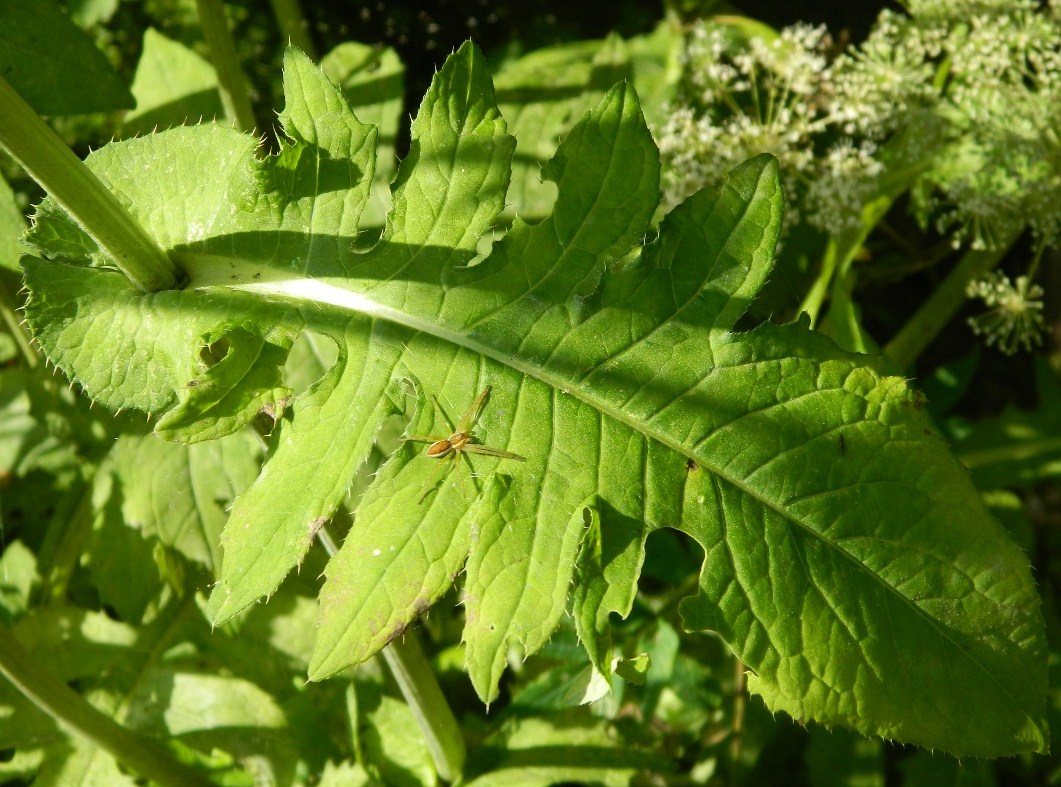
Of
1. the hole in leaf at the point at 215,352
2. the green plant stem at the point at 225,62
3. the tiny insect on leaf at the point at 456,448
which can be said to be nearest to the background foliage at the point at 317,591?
the hole in leaf at the point at 215,352

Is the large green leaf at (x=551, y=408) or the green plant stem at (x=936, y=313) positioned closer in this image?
the large green leaf at (x=551, y=408)

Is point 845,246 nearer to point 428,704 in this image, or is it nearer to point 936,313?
point 936,313

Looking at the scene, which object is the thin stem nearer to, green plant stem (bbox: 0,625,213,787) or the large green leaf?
the large green leaf

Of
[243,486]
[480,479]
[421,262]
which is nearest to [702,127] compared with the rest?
[421,262]

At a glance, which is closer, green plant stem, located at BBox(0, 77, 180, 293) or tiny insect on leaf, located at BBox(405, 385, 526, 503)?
green plant stem, located at BBox(0, 77, 180, 293)

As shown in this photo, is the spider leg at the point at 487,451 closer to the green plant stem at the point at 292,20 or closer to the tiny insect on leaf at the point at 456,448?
the tiny insect on leaf at the point at 456,448

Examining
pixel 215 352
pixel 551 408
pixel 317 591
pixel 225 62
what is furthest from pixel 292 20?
pixel 551 408

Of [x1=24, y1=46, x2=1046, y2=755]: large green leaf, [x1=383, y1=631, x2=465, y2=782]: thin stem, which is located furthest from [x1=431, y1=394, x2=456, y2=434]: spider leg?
[x1=383, y1=631, x2=465, y2=782]: thin stem
